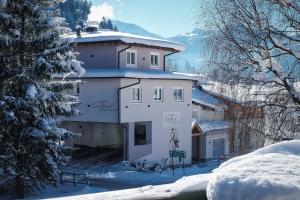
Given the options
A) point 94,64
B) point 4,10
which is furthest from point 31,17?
point 94,64

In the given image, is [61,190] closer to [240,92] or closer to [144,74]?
[144,74]

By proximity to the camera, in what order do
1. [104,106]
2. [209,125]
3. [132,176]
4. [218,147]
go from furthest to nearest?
[218,147]
[209,125]
[104,106]
[132,176]

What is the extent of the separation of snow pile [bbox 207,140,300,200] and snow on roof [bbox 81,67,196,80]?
2639 centimetres

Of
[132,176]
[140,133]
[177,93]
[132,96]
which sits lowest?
[132,176]

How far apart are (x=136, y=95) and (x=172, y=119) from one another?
4.11 m

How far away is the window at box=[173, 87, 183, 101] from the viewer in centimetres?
3456

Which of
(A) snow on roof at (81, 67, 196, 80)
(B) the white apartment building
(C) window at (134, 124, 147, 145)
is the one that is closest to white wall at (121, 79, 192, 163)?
(B) the white apartment building

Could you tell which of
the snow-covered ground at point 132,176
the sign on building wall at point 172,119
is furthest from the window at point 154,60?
the snow-covered ground at point 132,176

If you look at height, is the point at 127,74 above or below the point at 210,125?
above

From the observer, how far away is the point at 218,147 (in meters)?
40.2

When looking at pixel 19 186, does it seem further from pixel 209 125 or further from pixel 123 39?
pixel 209 125

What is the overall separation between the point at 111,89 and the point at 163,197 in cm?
2747

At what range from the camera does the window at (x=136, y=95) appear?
103 ft

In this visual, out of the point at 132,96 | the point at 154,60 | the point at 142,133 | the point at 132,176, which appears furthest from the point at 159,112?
the point at 132,176
